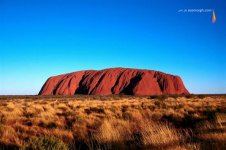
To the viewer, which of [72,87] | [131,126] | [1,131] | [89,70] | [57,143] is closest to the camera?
[57,143]

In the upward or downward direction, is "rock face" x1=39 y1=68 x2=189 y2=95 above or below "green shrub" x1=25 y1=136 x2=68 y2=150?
above

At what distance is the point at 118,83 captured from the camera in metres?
104

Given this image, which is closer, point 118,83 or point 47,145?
point 47,145

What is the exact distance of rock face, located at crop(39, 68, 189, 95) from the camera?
327 feet

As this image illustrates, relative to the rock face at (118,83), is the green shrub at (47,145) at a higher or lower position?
lower

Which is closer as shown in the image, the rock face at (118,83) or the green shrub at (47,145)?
the green shrub at (47,145)

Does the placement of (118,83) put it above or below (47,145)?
above

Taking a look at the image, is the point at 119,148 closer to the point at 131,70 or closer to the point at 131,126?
the point at 131,126

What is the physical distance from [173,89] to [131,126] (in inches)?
3711

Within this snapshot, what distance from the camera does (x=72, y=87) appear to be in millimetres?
110688

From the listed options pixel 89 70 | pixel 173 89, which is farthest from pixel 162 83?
pixel 89 70

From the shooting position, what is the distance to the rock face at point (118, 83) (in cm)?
9975

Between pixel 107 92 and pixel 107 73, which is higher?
pixel 107 73

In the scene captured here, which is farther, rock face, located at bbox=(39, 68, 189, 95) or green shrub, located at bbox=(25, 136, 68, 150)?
rock face, located at bbox=(39, 68, 189, 95)
